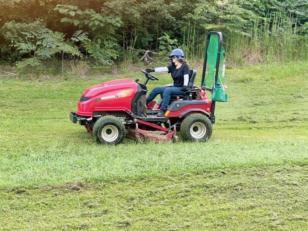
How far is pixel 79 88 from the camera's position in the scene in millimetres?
11391

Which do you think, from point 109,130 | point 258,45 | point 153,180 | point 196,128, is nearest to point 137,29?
point 258,45

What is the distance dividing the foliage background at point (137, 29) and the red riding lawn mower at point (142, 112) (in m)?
4.67

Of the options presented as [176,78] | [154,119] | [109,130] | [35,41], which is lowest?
[109,130]

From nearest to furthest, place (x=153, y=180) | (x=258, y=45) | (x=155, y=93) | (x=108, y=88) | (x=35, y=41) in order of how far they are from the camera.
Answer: (x=153, y=180), (x=108, y=88), (x=155, y=93), (x=35, y=41), (x=258, y=45)

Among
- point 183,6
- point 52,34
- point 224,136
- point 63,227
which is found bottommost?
point 63,227

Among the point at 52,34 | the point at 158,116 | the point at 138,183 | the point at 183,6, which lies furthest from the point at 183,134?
the point at 183,6

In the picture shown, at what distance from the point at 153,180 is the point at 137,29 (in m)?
8.17

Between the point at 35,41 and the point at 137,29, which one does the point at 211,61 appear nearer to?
the point at 35,41

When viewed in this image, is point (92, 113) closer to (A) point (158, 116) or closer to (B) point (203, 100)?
(A) point (158, 116)

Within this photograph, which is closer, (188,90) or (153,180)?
(153,180)

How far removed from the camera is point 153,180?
5.62 metres

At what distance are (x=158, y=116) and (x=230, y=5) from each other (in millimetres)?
6873

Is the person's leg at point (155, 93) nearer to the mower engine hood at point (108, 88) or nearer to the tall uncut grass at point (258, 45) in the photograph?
the mower engine hood at point (108, 88)

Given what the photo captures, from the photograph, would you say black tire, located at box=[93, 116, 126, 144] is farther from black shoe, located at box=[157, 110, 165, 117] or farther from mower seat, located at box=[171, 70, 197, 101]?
mower seat, located at box=[171, 70, 197, 101]
